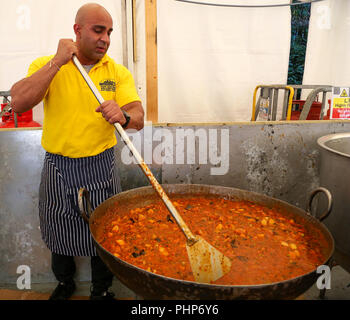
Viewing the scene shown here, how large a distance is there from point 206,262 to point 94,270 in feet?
4.26

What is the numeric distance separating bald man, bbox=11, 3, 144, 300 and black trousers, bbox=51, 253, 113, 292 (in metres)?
0.01

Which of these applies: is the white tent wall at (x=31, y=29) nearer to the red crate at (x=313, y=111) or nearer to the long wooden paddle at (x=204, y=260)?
the red crate at (x=313, y=111)

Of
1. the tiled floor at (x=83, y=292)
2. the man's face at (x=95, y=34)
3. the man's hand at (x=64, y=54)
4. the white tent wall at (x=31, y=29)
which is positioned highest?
the white tent wall at (x=31, y=29)

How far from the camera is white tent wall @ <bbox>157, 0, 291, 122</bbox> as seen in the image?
3.31 metres

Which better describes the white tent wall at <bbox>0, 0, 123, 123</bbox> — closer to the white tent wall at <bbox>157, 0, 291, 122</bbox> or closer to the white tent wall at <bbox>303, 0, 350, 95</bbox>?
the white tent wall at <bbox>157, 0, 291, 122</bbox>

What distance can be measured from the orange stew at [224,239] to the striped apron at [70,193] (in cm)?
39

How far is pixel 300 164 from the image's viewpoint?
2791mm

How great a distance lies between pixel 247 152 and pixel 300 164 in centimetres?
53

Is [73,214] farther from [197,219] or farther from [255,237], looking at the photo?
[255,237]

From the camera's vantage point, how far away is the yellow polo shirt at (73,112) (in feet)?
6.33

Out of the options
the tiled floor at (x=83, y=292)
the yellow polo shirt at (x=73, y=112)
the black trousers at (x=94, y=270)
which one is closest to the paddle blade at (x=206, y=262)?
the yellow polo shirt at (x=73, y=112)

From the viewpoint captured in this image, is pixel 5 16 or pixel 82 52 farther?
pixel 5 16

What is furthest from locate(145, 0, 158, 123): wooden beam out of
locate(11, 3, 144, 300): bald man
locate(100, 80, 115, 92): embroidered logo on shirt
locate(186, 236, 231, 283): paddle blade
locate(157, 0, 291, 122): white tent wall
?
locate(186, 236, 231, 283): paddle blade

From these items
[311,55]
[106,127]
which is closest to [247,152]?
[106,127]
